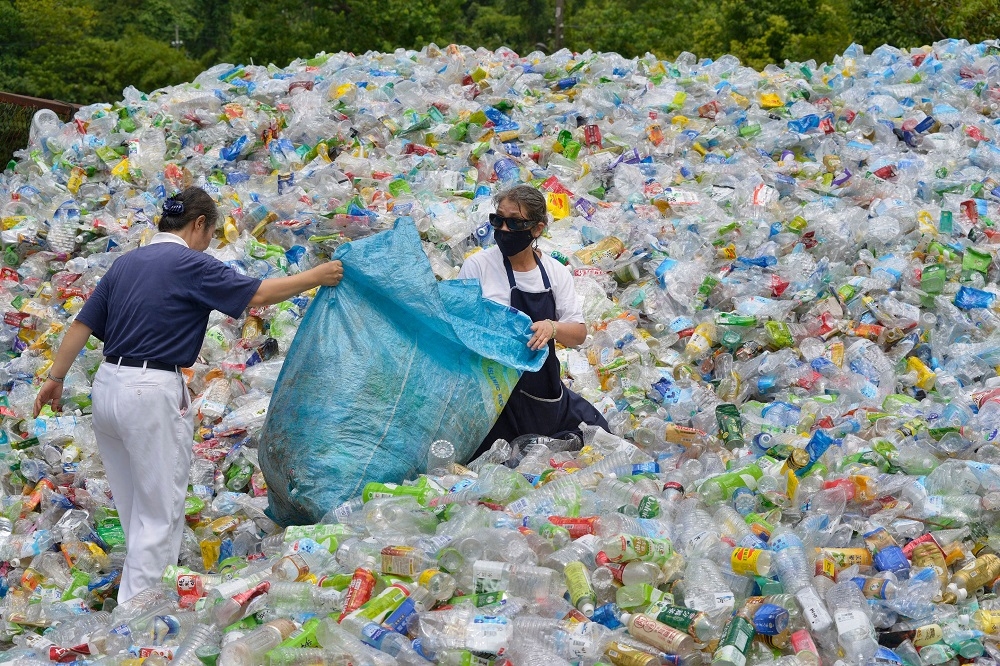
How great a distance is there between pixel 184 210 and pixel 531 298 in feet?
4.17

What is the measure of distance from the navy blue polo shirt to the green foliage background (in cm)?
1855

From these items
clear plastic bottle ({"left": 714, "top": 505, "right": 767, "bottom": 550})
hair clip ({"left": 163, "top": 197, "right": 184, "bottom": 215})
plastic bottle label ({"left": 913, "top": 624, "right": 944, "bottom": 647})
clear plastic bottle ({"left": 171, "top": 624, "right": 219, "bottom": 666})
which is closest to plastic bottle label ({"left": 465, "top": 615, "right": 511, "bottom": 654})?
clear plastic bottle ({"left": 171, "top": 624, "right": 219, "bottom": 666})

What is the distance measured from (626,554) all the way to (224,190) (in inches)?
191

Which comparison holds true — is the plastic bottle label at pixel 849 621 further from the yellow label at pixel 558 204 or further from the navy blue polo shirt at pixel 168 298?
the yellow label at pixel 558 204

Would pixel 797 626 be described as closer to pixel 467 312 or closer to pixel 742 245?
pixel 467 312

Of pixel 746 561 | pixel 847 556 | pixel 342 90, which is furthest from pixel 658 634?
pixel 342 90

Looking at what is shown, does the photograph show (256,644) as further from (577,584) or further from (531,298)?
(531,298)

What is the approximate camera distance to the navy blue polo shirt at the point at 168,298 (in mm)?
3504

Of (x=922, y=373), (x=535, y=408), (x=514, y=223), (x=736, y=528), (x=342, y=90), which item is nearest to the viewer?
(x=736, y=528)

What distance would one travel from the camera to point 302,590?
3.10 meters

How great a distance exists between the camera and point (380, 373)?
12.3 ft

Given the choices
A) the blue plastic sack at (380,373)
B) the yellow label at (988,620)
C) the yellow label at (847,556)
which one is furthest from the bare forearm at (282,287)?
the yellow label at (988,620)

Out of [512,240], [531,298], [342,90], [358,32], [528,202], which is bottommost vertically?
[531,298]

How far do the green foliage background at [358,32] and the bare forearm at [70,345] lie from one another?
18.7 metres
